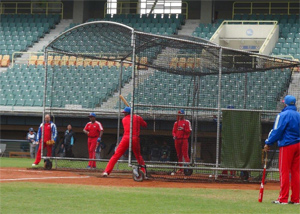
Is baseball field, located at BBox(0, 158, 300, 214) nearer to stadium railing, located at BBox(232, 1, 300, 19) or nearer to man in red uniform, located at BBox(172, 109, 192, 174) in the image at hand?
man in red uniform, located at BBox(172, 109, 192, 174)

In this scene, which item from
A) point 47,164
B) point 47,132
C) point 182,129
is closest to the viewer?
point 182,129

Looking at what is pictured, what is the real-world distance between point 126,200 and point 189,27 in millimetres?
29668

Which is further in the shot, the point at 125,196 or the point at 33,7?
the point at 33,7

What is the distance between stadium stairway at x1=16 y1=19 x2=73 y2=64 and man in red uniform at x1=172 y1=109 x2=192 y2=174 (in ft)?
64.5

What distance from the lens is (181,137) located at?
16875 millimetres

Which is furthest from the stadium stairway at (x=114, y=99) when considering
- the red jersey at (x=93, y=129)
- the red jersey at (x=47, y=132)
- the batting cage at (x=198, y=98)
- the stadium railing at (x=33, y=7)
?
the stadium railing at (x=33, y=7)

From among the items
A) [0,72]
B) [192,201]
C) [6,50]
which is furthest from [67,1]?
[192,201]

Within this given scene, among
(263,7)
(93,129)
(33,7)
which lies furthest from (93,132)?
(33,7)

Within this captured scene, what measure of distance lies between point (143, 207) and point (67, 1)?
117ft

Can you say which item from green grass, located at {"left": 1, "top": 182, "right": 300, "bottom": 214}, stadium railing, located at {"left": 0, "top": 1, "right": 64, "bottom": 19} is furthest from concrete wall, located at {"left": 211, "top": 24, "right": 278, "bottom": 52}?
green grass, located at {"left": 1, "top": 182, "right": 300, "bottom": 214}

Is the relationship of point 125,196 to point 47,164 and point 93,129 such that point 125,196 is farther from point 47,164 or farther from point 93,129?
point 93,129

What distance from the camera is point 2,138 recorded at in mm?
31172

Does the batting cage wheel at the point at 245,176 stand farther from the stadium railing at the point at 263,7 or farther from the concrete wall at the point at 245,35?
the stadium railing at the point at 263,7

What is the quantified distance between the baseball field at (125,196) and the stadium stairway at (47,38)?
21994mm
